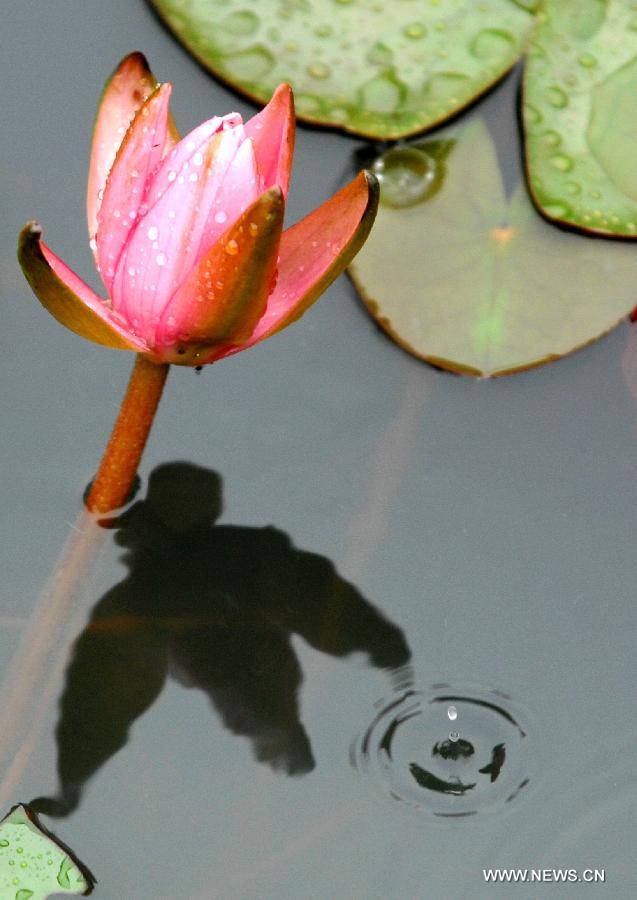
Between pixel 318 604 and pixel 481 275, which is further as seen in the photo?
pixel 481 275

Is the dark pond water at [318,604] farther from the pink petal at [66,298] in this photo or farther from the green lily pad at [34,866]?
the pink petal at [66,298]

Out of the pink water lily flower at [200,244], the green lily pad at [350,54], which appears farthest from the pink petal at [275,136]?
the green lily pad at [350,54]

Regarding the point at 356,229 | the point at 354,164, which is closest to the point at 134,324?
the point at 356,229

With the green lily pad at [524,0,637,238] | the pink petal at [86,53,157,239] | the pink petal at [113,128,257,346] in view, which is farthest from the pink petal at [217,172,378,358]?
the green lily pad at [524,0,637,238]

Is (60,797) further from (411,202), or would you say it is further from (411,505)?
(411,202)

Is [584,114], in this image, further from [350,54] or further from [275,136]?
[275,136]

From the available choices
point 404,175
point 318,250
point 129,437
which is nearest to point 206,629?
point 129,437

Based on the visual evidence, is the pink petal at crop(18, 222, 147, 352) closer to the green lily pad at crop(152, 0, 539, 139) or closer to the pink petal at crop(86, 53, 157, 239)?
the pink petal at crop(86, 53, 157, 239)
